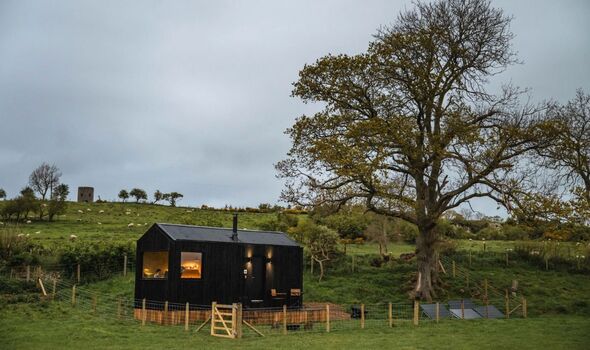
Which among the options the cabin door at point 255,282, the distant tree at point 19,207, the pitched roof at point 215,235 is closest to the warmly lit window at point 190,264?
the pitched roof at point 215,235

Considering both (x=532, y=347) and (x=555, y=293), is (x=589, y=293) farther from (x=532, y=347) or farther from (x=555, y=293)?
(x=532, y=347)

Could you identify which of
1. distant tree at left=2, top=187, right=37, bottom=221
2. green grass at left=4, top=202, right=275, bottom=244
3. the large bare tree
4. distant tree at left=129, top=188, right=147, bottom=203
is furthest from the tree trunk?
distant tree at left=129, top=188, right=147, bottom=203

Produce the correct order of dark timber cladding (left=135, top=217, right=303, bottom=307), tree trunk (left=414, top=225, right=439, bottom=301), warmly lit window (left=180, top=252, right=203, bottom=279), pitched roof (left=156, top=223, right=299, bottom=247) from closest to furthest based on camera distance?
dark timber cladding (left=135, top=217, right=303, bottom=307)
warmly lit window (left=180, top=252, right=203, bottom=279)
pitched roof (left=156, top=223, right=299, bottom=247)
tree trunk (left=414, top=225, right=439, bottom=301)

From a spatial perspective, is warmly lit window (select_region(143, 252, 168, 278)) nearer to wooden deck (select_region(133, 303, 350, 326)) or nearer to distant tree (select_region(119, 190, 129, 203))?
wooden deck (select_region(133, 303, 350, 326))

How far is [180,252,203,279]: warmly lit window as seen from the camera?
23.6 meters

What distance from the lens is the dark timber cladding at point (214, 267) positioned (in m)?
23.5

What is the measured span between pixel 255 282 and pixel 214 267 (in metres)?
2.68

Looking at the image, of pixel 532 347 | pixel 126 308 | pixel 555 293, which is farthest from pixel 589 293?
pixel 126 308

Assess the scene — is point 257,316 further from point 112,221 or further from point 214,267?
point 112,221

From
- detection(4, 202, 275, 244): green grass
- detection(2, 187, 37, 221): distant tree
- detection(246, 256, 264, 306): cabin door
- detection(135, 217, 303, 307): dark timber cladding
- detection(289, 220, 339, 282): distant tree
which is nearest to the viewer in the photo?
detection(135, 217, 303, 307): dark timber cladding

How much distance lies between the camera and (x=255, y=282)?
2612cm

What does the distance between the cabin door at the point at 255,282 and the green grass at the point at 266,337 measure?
19.4 ft

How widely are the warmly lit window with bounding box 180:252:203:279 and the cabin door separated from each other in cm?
273

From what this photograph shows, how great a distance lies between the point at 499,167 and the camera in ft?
89.2
